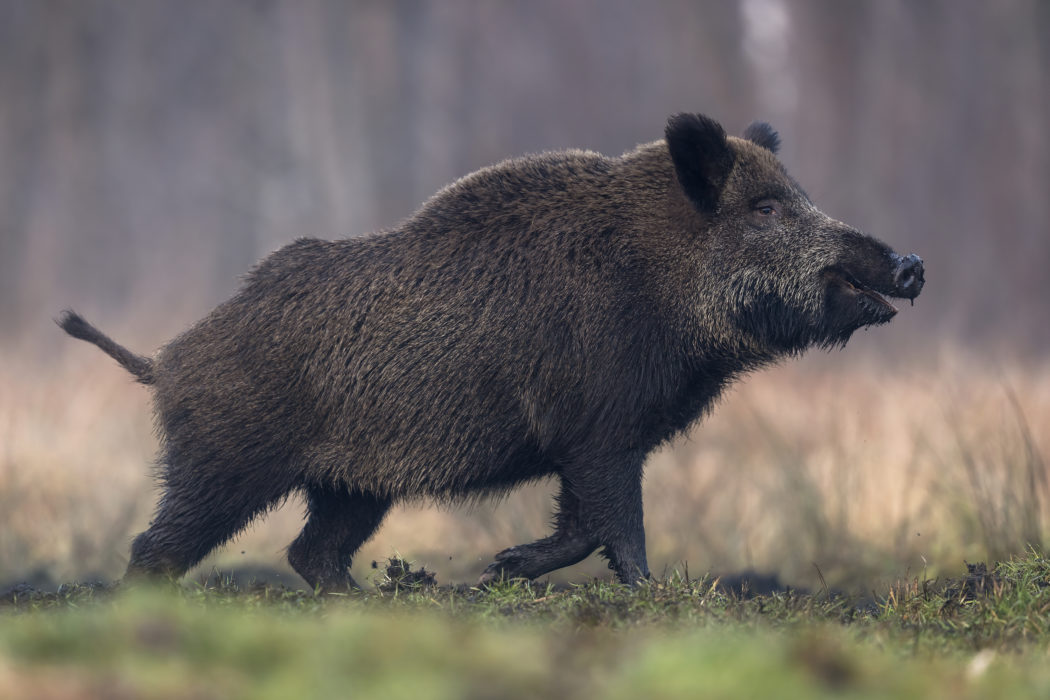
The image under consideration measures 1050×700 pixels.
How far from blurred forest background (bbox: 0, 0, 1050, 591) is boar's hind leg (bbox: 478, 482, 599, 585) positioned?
12.2m

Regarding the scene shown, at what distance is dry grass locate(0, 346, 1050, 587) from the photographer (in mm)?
7242

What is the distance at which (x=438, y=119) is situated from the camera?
25.7 metres

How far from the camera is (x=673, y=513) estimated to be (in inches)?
329

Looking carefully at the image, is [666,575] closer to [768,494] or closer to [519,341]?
[519,341]

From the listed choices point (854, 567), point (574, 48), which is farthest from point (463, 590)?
point (574, 48)

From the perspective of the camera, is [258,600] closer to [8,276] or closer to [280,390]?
[280,390]

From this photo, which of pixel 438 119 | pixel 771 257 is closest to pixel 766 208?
pixel 771 257

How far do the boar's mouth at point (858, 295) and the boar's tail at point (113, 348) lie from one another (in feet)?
9.60

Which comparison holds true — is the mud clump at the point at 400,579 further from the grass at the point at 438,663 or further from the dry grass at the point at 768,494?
the dry grass at the point at 768,494

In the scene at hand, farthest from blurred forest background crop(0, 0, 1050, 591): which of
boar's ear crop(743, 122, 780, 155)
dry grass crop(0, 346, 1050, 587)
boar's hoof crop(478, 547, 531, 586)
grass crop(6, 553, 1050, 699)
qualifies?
grass crop(6, 553, 1050, 699)

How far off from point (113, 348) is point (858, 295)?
3.20 m

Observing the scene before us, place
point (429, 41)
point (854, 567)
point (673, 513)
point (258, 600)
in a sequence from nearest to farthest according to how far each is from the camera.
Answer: point (258, 600), point (854, 567), point (673, 513), point (429, 41)

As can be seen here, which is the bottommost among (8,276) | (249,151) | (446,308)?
(446,308)

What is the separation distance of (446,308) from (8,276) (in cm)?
1868
